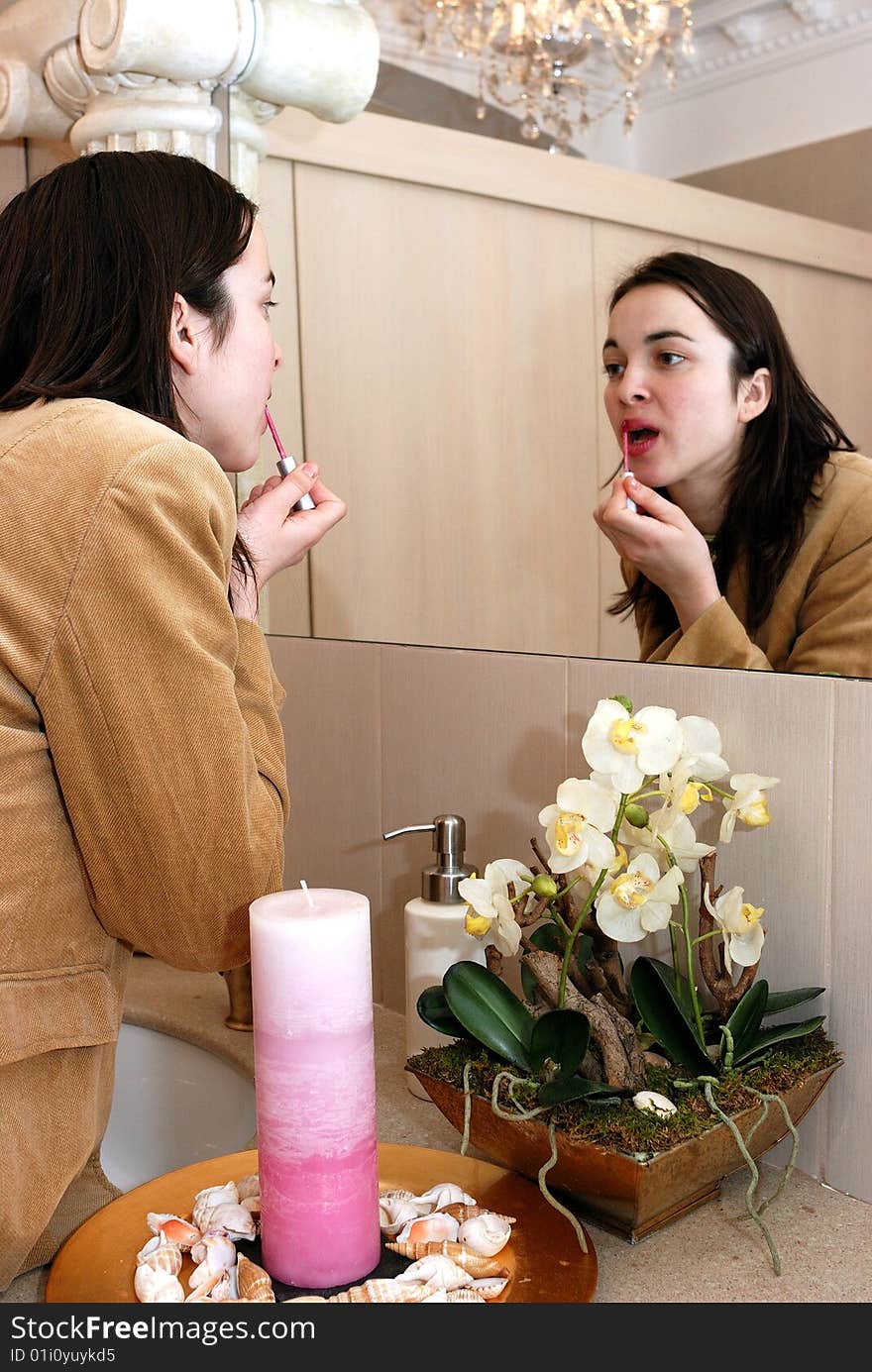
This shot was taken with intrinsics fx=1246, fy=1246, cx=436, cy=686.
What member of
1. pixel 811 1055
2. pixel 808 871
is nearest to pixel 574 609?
pixel 808 871

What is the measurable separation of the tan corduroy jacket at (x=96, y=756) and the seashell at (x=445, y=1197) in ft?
0.68

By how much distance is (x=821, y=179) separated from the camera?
800mm

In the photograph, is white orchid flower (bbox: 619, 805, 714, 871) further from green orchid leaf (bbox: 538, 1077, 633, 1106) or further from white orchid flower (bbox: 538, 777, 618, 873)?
green orchid leaf (bbox: 538, 1077, 633, 1106)

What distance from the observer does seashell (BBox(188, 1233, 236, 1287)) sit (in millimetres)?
709

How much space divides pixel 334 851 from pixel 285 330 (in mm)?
546

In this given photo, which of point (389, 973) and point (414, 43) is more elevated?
point (414, 43)

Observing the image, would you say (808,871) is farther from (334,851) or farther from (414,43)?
(414,43)

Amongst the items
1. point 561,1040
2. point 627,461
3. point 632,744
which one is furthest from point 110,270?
point 561,1040

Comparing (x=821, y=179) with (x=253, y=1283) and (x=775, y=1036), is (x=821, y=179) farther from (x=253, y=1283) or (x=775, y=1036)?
(x=253, y=1283)

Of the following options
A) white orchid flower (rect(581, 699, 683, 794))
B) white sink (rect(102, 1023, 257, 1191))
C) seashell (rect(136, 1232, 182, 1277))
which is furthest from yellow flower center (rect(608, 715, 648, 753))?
white sink (rect(102, 1023, 257, 1191))

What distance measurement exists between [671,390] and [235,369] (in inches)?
13.1

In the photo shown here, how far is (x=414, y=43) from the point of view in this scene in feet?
3.51

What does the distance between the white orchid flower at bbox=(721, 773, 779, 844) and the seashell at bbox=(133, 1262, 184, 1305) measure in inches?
17.3

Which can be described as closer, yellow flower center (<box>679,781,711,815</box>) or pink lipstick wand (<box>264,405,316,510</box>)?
yellow flower center (<box>679,781,711,815</box>)
